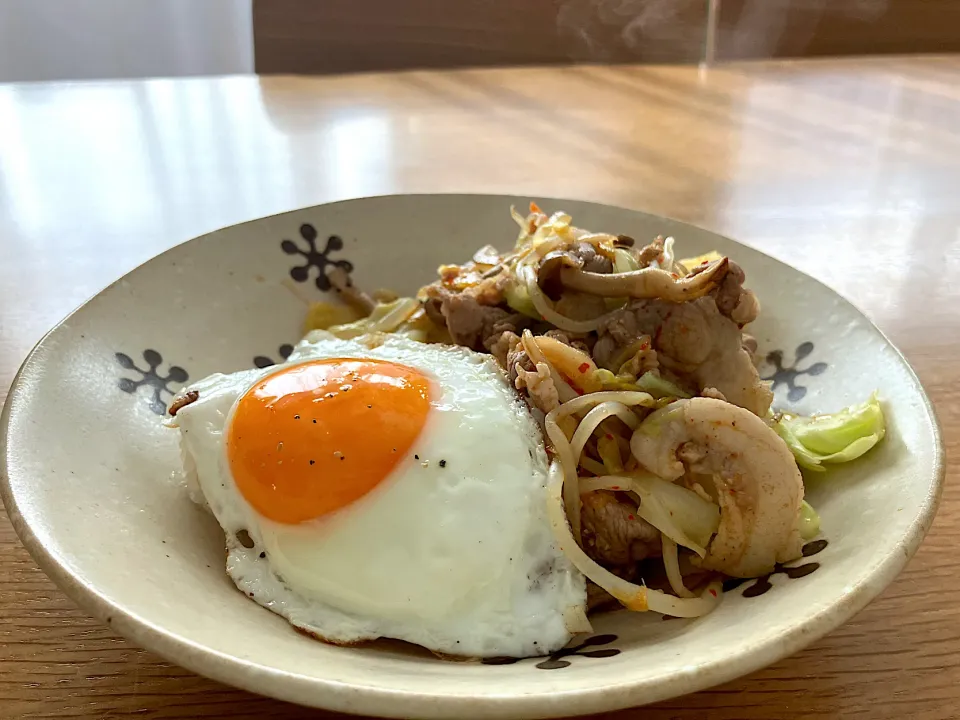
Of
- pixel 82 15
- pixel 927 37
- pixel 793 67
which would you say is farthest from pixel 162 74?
pixel 927 37

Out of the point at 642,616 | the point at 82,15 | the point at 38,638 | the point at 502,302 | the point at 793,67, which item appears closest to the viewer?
the point at 38,638

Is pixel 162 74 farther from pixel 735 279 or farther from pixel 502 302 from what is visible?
pixel 735 279

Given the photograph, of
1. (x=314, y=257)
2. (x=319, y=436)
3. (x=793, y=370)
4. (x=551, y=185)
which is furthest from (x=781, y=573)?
(x=551, y=185)

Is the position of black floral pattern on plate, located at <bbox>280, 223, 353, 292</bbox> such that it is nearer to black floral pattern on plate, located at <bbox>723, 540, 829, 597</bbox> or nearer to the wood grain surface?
black floral pattern on plate, located at <bbox>723, 540, 829, 597</bbox>

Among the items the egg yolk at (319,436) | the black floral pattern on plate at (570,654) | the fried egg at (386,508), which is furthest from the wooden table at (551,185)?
the egg yolk at (319,436)

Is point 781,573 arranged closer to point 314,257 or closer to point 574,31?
point 314,257

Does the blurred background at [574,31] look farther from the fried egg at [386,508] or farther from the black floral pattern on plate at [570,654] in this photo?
the black floral pattern on plate at [570,654]
